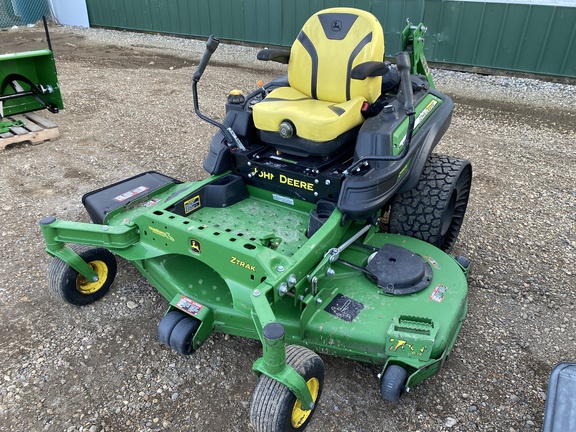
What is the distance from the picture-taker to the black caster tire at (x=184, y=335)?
2709 millimetres

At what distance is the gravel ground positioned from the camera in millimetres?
2637

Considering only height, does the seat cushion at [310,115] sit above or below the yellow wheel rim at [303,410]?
above

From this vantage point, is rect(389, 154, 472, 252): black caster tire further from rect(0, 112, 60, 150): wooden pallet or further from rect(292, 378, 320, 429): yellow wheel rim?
rect(0, 112, 60, 150): wooden pallet

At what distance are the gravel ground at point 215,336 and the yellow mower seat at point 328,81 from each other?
1406 mm

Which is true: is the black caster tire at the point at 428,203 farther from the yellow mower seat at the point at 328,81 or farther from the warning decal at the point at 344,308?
the warning decal at the point at 344,308

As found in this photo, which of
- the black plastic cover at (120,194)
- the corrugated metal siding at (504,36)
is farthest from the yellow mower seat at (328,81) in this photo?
the corrugated metal siding at (504,36)

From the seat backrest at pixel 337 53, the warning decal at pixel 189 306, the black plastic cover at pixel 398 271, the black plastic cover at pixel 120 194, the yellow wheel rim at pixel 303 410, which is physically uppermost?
the seat backrest at pixel 337 53

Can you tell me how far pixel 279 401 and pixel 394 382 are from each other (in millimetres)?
595

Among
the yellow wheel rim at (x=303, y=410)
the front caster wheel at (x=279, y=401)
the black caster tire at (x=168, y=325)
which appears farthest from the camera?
the black caster tire at (x=168, y=325)

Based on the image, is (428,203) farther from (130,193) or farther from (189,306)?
(130,193)

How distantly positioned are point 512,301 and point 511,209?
1347 mm

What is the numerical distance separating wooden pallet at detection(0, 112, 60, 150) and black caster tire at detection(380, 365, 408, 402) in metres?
5.01

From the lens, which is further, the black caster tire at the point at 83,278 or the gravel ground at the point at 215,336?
the black caster tire at the point at 83,278

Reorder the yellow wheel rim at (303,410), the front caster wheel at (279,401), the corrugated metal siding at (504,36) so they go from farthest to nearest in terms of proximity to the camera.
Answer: the corrugated metal siding at (504,36)
the yellow wheel rim at (303,410)
the front caster wheel at (279,401)
